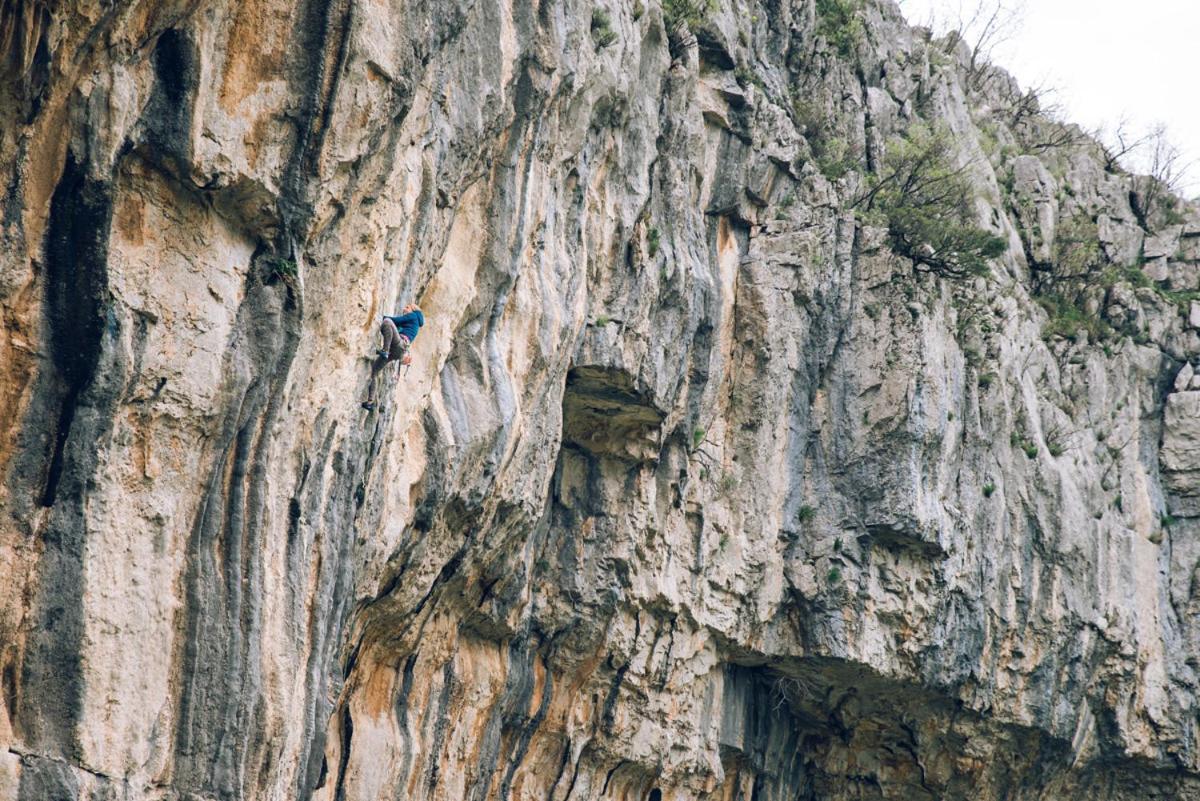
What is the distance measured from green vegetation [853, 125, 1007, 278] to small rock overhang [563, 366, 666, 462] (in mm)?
6674

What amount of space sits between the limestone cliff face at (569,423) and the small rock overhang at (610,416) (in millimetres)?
72

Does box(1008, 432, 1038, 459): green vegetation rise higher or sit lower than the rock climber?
higher

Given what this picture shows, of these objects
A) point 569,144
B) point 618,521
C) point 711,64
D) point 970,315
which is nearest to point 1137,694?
point 970,315

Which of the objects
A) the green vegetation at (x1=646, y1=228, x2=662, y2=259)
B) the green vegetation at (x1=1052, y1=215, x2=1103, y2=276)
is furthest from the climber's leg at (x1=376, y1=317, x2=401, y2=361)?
the green vegetation at (x1=1052, y1=215, x2=1103, y2=276)

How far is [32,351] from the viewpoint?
363 inches

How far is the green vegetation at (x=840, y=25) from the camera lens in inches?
1028

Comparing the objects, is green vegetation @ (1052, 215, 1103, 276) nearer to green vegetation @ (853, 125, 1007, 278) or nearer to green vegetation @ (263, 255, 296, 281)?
green vegetation @ (853, 125, 1007, 278)

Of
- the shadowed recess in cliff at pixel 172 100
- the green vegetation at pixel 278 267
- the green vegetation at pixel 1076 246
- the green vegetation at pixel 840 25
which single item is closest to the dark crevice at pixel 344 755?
the green vegetation at pixel 278 267

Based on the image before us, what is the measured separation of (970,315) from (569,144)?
36.0ft

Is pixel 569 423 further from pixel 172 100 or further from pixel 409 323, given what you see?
pixel 172 100

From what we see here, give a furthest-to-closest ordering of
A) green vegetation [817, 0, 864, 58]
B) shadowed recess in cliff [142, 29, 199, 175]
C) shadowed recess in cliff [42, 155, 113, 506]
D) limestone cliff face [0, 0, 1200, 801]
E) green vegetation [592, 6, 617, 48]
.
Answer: green vegetation [817, 0, 864, 58] < green vegetation [592, 6, 617, 48] < shadowed recess in cliff [142, 29, 199, 175] < limestone cliff face [0, 0, 1200, 801] < shadowed recess in cliff [42, 155, 113, 506]

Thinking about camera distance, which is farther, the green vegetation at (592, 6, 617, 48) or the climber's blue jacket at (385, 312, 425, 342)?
the green vegetation at (592, 6, 617, 48)

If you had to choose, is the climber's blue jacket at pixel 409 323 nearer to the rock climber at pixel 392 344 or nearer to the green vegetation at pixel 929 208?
the rock climber at pixel 392 344

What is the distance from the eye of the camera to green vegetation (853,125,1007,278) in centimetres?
2394
